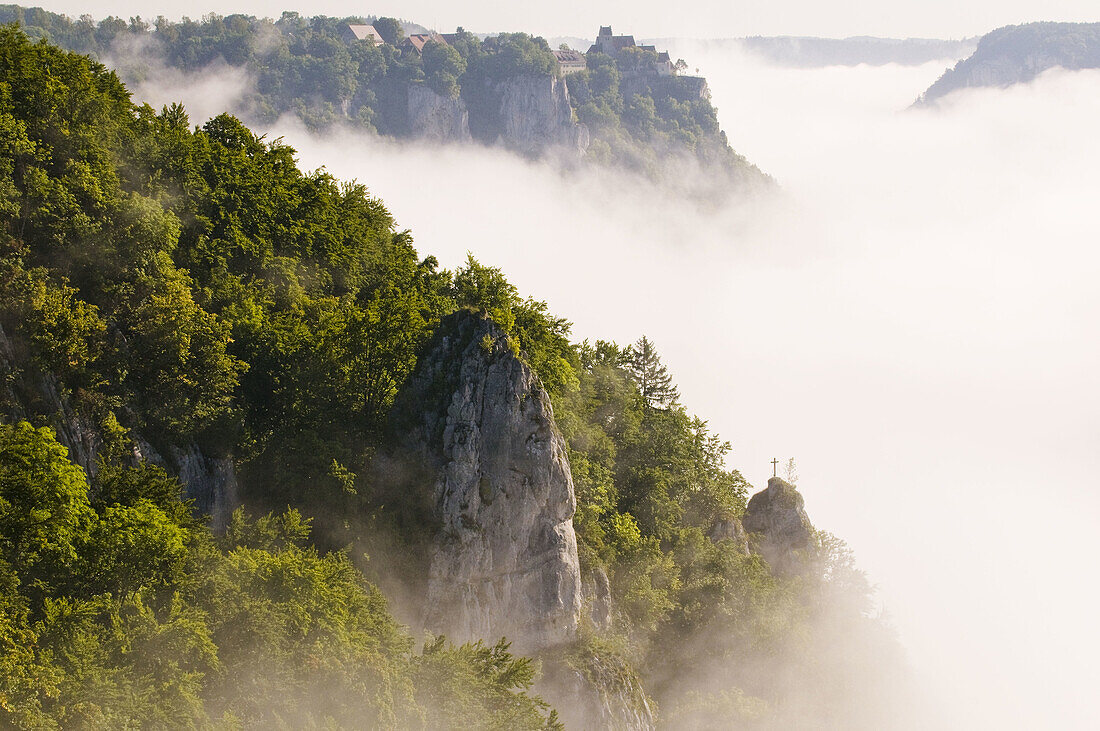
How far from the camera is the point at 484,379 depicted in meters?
37.5

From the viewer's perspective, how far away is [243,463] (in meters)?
34.2

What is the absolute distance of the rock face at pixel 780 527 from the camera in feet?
199

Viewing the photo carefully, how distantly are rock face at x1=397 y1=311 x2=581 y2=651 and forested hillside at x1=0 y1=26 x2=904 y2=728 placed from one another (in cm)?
114

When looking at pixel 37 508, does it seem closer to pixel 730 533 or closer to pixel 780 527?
pixel 730 533

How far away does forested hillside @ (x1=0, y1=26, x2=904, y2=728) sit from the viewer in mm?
24047

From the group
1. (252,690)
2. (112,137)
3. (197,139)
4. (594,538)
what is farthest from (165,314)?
(594,538)

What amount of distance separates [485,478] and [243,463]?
364 inches

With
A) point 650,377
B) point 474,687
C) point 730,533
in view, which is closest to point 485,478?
point 474,687

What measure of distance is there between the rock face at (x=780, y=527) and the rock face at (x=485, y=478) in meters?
25.0

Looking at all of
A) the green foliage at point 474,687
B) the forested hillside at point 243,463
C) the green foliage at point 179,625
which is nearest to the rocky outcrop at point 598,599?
the forested hillside at point 243,463

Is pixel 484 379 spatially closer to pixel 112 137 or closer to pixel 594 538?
pixel 594 538

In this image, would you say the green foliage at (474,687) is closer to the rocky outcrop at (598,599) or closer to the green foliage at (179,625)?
the green foliage at (179,625)

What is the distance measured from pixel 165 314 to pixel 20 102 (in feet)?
26.5

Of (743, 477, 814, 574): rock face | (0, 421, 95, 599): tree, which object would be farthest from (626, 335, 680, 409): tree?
(0, 421, 95, 599): tree
